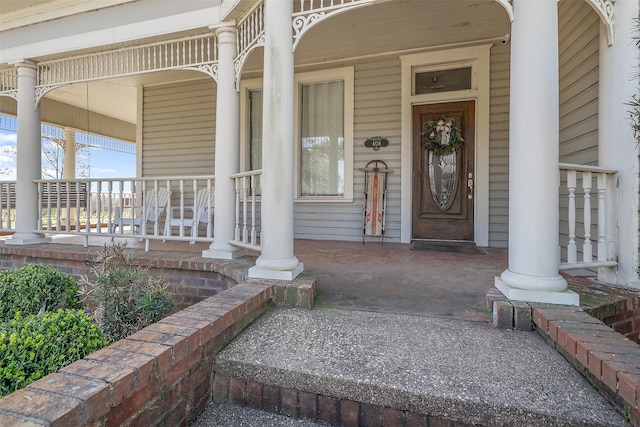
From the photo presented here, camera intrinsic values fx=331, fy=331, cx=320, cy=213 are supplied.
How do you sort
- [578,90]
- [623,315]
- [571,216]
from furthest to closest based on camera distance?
[578,90], [571,216], [623,315]

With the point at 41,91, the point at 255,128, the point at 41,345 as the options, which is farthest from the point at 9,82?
the point at 41,345

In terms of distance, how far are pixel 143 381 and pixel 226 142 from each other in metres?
2.34

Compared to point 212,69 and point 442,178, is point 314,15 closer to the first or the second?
point 212,69

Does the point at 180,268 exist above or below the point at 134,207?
below

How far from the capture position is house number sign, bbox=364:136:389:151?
468 cm

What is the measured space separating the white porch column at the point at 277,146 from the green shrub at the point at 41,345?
106cm

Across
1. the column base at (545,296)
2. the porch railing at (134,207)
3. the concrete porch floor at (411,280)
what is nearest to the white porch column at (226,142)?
the porch railing at (134,207)

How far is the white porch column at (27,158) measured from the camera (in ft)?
13.5

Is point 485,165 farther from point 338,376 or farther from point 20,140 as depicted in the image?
point 20,140

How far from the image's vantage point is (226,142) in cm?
311

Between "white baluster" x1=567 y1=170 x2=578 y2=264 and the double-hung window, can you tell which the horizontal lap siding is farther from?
"white baluster" x1=567 y1=170 x2=578 y2=264

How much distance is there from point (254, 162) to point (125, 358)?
4497 mm

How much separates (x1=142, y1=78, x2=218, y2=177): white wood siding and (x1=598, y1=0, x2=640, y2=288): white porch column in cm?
508

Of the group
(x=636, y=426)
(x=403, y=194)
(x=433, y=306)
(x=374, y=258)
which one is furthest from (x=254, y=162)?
(x=636, y=426)
